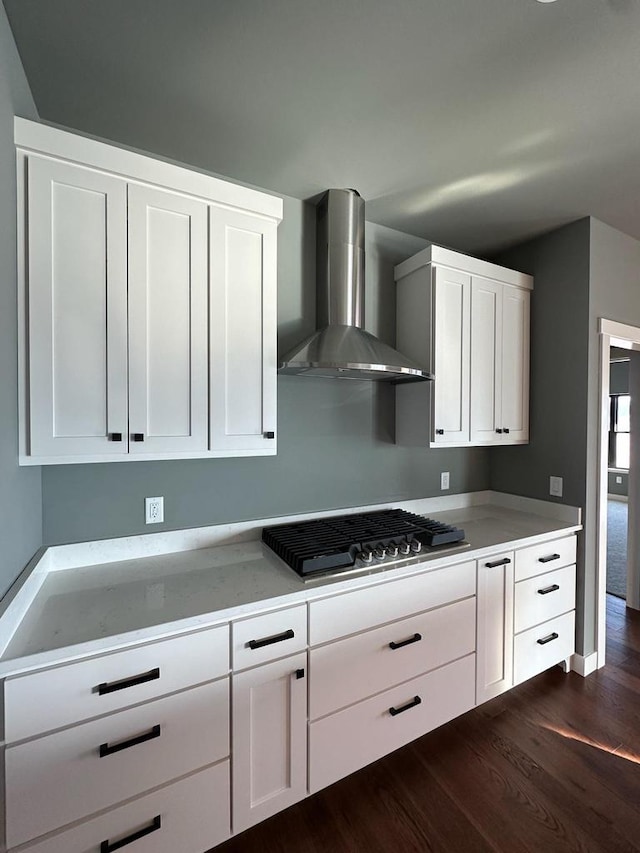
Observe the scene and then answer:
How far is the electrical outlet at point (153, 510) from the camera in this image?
1.68 metres

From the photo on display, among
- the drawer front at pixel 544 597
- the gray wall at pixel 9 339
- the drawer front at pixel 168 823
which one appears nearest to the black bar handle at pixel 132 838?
the drawer front at pixel 168 823

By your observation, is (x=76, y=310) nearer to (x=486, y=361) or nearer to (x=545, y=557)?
(x=486, y=361)

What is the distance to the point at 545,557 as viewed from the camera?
208cm

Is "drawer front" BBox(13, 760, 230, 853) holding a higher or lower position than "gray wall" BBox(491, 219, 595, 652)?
lower

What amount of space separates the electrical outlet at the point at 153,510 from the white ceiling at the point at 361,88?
61.4 inches

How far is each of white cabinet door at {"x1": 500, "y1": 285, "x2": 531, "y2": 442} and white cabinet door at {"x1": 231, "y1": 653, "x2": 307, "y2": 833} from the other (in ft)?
6.13

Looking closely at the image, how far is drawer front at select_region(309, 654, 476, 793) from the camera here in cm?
141

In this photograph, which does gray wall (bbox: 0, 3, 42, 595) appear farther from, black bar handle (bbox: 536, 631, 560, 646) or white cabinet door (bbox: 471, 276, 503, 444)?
black bar handle (bbox: 536, 631, 560, 646)

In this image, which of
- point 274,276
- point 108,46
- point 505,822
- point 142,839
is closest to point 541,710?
point 505,822

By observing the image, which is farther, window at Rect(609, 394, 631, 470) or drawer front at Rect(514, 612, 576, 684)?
window at Rect(609, 394, 631, 470)

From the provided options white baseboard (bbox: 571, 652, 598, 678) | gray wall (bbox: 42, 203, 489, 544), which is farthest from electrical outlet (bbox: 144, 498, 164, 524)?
white baseboard (bbox: 571, 652, 598, 678)

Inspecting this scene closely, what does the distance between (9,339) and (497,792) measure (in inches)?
97.6

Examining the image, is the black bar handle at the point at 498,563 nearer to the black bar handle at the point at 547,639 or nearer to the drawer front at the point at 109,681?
the black bar handle at the point at 547,639

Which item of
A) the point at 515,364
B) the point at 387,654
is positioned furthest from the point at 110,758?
the point at 515,364
